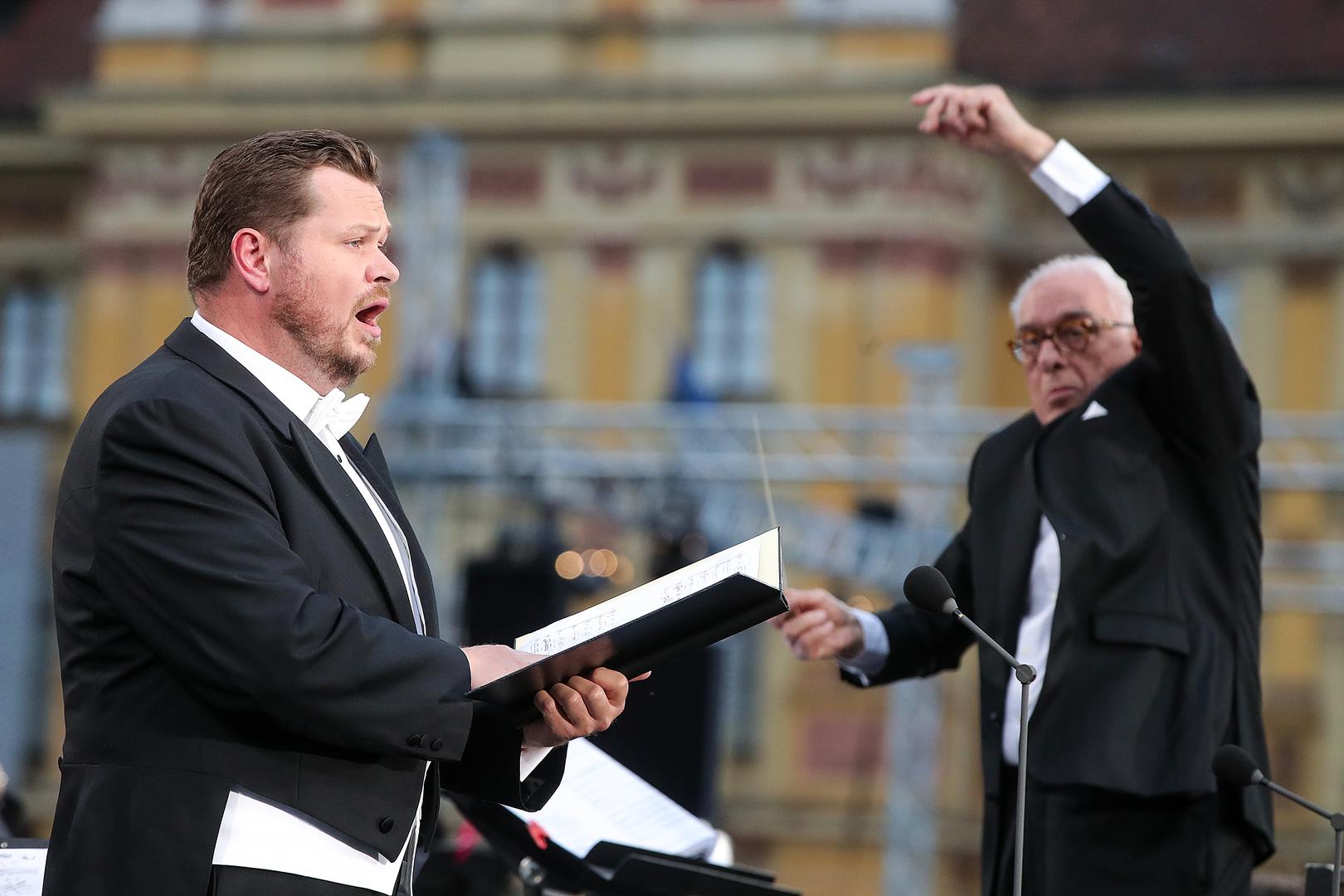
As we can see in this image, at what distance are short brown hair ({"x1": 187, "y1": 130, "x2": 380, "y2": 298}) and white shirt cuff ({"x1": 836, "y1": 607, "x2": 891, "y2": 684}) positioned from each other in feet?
5.30

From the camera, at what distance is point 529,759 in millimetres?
2857

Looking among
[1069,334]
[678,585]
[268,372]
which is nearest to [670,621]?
[678,585]

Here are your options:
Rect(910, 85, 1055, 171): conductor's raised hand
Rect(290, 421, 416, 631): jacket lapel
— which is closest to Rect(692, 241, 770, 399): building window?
Rect(910, 85, 1055, 171): conductor's raised hand

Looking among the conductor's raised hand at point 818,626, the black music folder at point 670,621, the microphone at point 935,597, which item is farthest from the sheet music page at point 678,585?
the conductor's raised hand at point 818,626

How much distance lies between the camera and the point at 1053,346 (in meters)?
3.91

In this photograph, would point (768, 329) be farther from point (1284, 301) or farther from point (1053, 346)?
point (1053, 346)

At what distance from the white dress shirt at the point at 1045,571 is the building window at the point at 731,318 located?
13.7 meters

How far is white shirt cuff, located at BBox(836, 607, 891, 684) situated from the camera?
3967 millimetres

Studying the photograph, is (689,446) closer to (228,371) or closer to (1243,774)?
(1243,774)

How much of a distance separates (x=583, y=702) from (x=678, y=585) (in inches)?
7.7

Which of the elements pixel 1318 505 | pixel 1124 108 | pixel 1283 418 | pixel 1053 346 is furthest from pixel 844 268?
pixel 1053 346

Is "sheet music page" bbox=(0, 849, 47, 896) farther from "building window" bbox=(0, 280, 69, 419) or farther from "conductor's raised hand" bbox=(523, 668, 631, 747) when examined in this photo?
"building window" bbox=(0, 280, 69, 419)

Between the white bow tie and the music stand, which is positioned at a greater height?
the white bow tie

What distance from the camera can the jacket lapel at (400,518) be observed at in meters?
2.88
